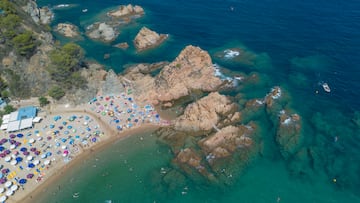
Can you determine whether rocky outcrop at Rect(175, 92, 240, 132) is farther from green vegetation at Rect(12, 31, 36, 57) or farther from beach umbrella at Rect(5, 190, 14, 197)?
green vegetation at Rect(12, 31, 36, 57)

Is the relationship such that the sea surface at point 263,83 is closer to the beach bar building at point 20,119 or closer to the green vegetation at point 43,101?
the beach bar building at point 20,119

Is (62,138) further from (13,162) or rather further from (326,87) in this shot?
(326,87)

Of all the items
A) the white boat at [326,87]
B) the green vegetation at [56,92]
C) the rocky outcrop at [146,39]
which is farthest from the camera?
Answer: the rocky outcrop at [146,39]

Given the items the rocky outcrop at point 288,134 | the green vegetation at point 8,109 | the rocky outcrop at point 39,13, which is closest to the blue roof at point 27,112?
the green vegetation at point 8,109

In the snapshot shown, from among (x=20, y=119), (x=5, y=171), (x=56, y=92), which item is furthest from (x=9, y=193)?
(x=56, y=92)

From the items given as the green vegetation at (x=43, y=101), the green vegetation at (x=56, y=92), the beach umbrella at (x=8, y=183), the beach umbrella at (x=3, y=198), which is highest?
the green vegetation at (x=56, y=92)

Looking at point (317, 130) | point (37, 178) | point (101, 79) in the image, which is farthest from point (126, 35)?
point (317, 130)
